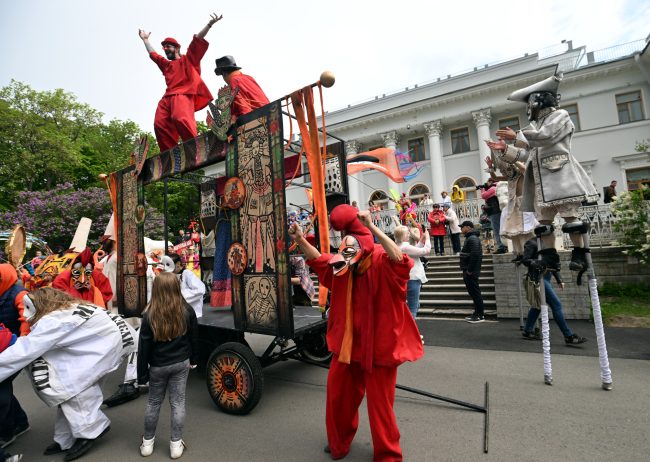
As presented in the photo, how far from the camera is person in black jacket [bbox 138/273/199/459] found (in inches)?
111

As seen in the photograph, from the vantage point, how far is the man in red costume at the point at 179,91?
4699mm

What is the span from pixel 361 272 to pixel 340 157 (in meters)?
2.46

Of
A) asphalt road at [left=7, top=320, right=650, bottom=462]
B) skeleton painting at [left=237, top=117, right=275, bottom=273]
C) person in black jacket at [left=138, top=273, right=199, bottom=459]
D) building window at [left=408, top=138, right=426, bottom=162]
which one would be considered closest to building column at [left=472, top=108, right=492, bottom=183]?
building window at [left=408, top=138, right=426, bottom=162]

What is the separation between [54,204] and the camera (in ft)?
54.6

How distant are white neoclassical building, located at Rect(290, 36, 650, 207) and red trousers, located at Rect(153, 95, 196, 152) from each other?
12.1 metres

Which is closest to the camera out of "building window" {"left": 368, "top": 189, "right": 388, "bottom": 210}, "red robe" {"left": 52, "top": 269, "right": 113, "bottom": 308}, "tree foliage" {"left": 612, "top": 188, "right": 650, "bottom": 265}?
"red robe" {"left": 52, "top": 269, "right": 113, "bottom": 308}

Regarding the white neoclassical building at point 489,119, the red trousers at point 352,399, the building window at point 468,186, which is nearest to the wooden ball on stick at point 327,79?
the red trousers at point 352,399

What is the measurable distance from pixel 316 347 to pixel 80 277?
323 cm

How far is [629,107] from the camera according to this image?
1761 centimetres

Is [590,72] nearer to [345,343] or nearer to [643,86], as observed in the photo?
[643,86]

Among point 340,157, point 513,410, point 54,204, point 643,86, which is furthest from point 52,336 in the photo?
point 643,86

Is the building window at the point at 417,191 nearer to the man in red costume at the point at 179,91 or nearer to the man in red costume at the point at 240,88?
the man in red costume at the point at 179,91

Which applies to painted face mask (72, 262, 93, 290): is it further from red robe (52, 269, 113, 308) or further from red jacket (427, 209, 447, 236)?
red jacket (427, 209, 447, 236)

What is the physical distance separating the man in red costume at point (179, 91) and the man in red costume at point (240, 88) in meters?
0.46
